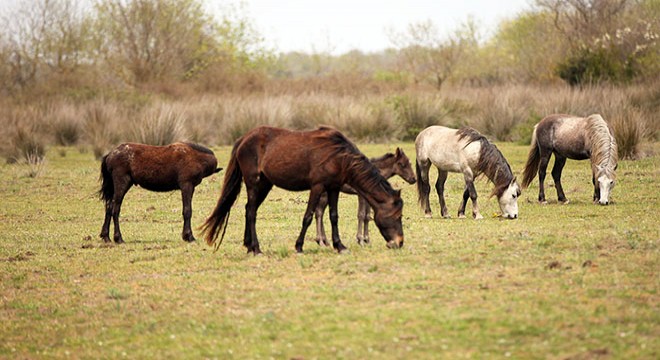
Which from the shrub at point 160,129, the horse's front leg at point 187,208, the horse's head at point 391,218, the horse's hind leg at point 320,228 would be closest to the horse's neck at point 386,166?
the horse's hind leg at point 320,228

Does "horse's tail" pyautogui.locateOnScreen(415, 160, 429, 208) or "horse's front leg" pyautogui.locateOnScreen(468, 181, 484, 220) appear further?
"horse's tail" pyautogui.locateOnScreen(415, 160, 429, 208)

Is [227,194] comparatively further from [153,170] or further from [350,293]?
[350,293]

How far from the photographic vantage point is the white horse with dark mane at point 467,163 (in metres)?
15.6

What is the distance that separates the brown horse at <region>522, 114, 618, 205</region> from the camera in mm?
17203

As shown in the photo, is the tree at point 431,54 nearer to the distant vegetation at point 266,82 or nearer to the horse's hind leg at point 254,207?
the distant vegetation at point 266,82

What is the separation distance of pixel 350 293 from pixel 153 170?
5310 mm

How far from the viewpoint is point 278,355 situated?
7.80 meters

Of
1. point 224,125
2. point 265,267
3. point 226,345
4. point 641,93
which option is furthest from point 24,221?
point 641,93

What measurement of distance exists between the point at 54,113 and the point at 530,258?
2875 centimetres

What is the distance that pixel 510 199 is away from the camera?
1549 centimetres

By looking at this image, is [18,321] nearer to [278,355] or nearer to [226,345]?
[226,345]

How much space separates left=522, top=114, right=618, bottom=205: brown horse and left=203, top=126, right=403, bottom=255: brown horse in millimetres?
7059

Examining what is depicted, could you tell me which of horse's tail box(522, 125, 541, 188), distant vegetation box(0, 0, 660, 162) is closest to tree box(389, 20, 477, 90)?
distant vegetation box(0, 0, 660, 162)

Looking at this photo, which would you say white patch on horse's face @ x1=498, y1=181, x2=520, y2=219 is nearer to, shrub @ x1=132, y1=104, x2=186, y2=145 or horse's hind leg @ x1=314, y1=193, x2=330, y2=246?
horse's hind leg @ x1=314, y1=193, x2=330, y2=246
